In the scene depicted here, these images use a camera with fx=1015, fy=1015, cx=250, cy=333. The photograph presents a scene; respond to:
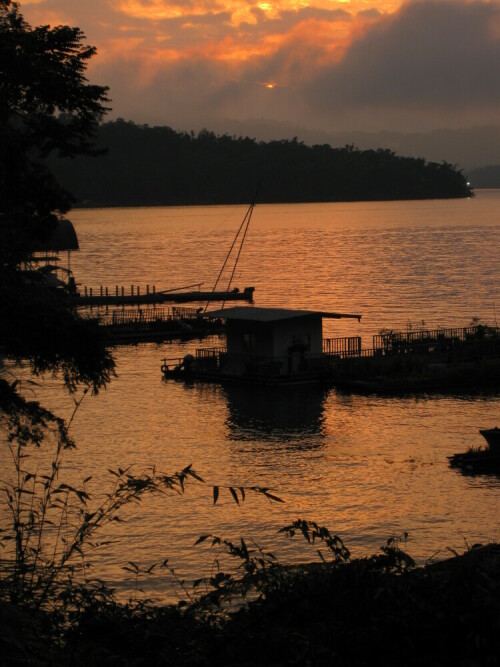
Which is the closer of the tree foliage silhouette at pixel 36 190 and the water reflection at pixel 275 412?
the tree foliage silhouette at pixel 36 190

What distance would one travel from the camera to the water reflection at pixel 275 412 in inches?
1453

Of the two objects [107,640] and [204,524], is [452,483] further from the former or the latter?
[107,640]

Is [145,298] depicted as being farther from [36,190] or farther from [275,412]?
[36,190]

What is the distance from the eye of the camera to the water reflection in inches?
1453

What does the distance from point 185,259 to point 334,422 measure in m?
129

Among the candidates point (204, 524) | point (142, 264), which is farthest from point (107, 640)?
point (142, 264)

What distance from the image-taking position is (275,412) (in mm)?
40375

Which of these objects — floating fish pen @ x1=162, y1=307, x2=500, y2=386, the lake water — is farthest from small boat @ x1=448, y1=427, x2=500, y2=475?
floating fish pen @ x1=162, y1=307, x2=500, y2=386

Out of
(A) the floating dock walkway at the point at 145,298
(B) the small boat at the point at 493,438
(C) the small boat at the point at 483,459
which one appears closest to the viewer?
(C) the small boat at the point at 483,459

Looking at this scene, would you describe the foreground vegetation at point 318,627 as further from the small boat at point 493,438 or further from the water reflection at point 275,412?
the water reflection at point 275,412

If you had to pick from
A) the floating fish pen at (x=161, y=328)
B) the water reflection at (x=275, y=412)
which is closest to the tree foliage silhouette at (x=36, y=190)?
the water reflection at (x=275, y=412)

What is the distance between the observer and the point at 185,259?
543ft

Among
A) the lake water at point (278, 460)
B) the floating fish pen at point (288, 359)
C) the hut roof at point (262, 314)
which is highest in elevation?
the hut roof at point (262, 314)

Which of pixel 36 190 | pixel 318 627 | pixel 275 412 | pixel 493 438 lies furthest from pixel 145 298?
pixel 318 627
